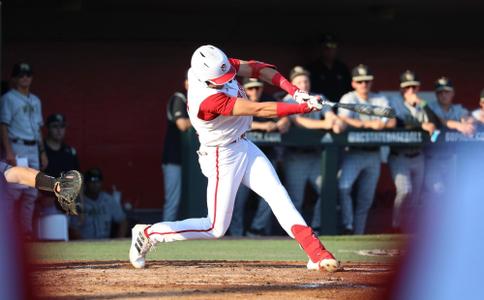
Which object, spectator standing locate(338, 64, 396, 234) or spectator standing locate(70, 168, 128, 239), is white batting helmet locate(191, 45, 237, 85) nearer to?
spectator standing locate(338, 64, 396, 234)

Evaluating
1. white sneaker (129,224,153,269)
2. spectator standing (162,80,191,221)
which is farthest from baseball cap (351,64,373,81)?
white sneaker (129,224,153,269)

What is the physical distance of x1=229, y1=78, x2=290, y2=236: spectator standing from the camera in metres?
9.59

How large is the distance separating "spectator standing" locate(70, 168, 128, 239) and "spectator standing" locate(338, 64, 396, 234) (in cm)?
220

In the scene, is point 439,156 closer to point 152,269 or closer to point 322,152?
point 322,152

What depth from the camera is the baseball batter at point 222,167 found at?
20.6ft

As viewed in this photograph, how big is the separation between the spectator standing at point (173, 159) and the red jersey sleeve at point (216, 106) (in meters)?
3.56

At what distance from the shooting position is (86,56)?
1145 centimetres

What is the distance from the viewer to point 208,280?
6148 millimetres

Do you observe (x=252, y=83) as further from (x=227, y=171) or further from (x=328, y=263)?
(x=328, y=263)

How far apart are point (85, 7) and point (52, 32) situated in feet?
1.46

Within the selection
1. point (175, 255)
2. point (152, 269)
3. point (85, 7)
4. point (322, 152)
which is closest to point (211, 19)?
point (85, 7)

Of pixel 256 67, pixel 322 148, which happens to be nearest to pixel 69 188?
pixel 256 67

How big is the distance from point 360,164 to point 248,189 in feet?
3.43

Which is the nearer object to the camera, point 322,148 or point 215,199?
point 215,199
